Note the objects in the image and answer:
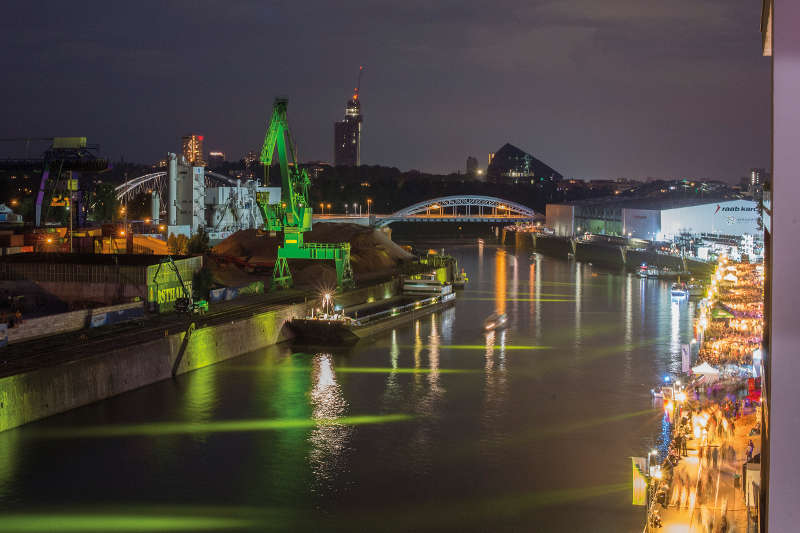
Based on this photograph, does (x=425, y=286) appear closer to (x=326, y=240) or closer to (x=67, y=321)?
(x=326, y=240)

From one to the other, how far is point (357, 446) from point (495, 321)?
12.6 m

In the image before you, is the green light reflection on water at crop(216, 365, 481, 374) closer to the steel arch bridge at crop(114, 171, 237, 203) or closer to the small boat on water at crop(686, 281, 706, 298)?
the small boat on water at crop(686, 281, 706, 298)

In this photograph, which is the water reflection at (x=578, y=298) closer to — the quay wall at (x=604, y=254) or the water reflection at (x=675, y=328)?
the quay wall at (x=604, y=254)

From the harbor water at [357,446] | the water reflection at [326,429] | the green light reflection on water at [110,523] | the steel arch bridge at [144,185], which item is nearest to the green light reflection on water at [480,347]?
the harbor water at [357,446]

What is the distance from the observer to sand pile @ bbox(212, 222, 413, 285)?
2619 centimetres

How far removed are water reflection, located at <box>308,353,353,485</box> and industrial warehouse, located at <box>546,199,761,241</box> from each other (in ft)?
90.6

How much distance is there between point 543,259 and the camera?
50375mm

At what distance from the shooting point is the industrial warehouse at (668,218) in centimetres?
4316

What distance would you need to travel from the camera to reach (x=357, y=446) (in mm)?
11070

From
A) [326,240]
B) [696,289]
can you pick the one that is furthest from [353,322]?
[696,289]

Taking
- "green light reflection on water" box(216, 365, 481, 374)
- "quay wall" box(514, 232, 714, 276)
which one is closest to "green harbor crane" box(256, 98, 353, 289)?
"green light reflection on water" box(216, 365, 481, 374)

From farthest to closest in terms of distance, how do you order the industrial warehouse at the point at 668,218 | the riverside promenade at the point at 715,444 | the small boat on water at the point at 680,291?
the industrial warehouse at the point at 668,218 → the small boat on water at the point at 680,291 → the riverside promenade at the point at 715,444

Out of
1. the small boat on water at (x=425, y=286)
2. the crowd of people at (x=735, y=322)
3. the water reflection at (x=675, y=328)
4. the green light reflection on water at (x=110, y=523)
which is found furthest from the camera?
the small boat on water at (x=425, y=286)

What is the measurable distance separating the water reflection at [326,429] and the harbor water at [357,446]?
0.14 ft
